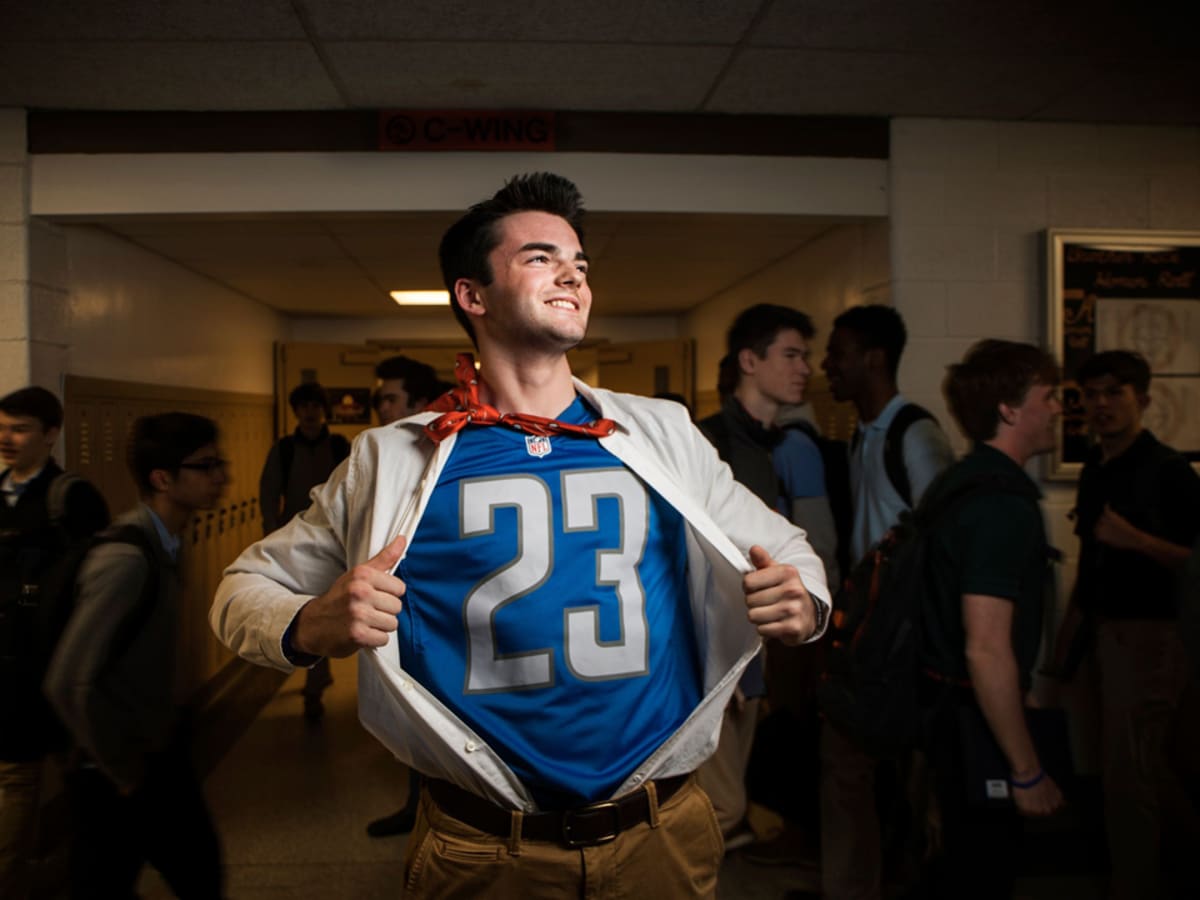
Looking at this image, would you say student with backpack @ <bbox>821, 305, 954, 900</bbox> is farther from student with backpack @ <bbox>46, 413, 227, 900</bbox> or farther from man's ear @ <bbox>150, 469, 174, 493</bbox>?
man's ear @ <bbox>150, 469, 174, 493</bbox>

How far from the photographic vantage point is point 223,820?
3018 millimetres

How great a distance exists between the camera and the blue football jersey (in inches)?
48.1

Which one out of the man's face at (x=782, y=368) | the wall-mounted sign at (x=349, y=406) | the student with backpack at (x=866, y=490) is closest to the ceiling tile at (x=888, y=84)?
the student with backpack at (x=866, y=490)

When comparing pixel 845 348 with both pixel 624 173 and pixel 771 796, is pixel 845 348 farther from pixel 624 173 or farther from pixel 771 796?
pixel 771 796

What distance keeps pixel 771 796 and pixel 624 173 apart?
210cm

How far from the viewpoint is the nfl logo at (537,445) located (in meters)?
1.30

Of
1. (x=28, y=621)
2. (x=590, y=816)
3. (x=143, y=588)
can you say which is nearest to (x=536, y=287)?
(x=590, y=816)

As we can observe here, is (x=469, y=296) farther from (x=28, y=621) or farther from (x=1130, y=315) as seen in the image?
(x=1130, y=315)

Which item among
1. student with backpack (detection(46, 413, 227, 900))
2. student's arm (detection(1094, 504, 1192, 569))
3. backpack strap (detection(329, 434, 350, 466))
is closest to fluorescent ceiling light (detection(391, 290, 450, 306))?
backpack strap (detection(329, 434, 350, 466))

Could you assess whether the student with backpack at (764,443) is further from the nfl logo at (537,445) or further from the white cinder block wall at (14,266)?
the white cinder block wall at (14,266)

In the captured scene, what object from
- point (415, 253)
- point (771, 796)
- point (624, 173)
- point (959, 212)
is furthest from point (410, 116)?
point (771, 796)

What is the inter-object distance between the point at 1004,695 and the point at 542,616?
0.98 metres

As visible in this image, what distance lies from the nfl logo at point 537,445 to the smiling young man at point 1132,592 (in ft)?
5.68

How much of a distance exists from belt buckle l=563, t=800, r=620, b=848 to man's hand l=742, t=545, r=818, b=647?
0.35 metres
